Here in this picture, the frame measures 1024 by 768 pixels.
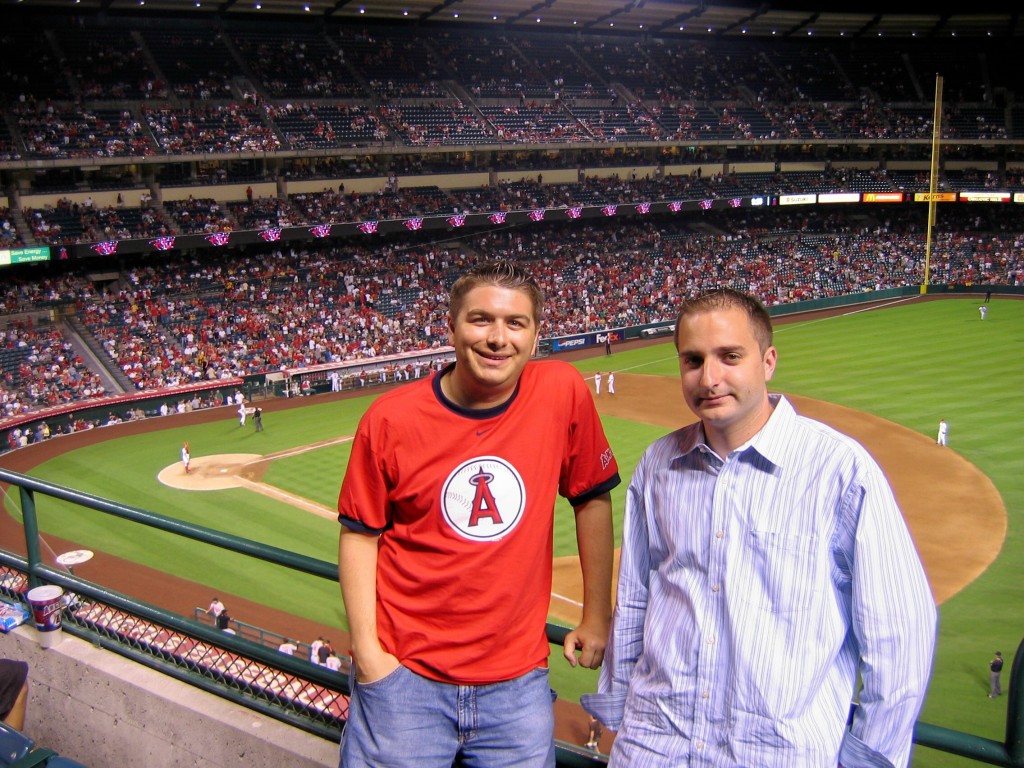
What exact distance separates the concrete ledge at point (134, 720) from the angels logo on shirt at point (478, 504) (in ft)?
4.59

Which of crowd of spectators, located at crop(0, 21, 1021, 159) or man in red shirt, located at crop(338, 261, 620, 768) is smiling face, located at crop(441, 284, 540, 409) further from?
crowd of spectators, located at crop(0, 21, 1021, 159)

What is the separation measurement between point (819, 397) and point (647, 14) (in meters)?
32.1

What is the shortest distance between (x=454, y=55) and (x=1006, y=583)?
45.0m

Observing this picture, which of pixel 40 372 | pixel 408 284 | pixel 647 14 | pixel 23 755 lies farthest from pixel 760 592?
pixel 647 14

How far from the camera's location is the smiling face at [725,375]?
2.75m

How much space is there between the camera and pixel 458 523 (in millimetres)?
3098

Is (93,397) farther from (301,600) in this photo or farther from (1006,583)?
(1006,583)

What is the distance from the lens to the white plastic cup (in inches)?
187

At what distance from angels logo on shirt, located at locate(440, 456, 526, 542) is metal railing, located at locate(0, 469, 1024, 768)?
0.51 m

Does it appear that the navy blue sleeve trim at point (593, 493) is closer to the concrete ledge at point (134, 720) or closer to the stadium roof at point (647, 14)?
the concrete ledge at point (134, 720)

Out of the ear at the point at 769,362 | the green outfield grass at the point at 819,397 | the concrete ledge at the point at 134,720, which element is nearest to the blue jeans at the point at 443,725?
the concrete ledge at the point at 134,720

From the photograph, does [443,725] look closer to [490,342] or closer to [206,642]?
[490,342]

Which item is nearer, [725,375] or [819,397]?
[725,375]

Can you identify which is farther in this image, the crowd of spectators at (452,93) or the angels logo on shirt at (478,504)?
the crowd of spectators at (452,93)
